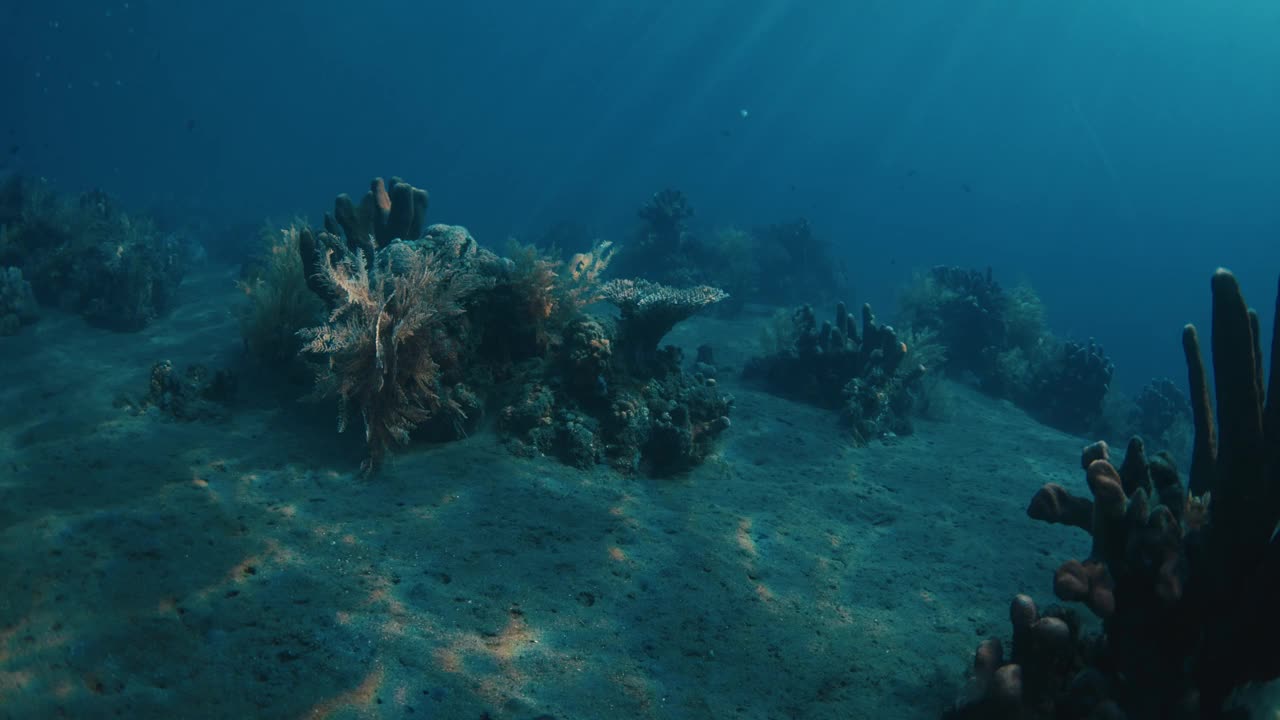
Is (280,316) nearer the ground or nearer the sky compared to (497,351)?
nearer the ground

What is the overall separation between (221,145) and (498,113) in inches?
1614

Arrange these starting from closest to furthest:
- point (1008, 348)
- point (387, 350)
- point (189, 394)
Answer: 1. point (387, 350)
2. point (189, 394)
3. point (1008, 348)

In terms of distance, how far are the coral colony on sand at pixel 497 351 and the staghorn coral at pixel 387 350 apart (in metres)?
0.01

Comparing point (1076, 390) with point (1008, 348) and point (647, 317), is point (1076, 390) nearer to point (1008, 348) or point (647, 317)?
point (1008, 348)

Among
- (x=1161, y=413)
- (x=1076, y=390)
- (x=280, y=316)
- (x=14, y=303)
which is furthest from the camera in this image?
(x=1161, y=413)

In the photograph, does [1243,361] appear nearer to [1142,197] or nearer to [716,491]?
[716,491]

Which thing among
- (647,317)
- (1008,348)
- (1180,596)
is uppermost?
(1008,348)

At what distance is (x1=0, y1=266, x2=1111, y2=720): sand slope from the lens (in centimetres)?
262

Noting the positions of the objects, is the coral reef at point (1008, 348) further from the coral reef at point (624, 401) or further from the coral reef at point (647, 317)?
the coral reef at point (624, 401)

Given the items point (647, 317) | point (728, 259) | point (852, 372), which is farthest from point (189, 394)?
point (728, 259)

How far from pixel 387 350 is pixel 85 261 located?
9356 millimetres

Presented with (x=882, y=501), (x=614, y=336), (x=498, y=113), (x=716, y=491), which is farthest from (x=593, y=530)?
(x=498, y=113)

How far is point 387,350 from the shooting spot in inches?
192

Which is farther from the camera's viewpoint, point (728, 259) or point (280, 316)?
point (728, 259)
